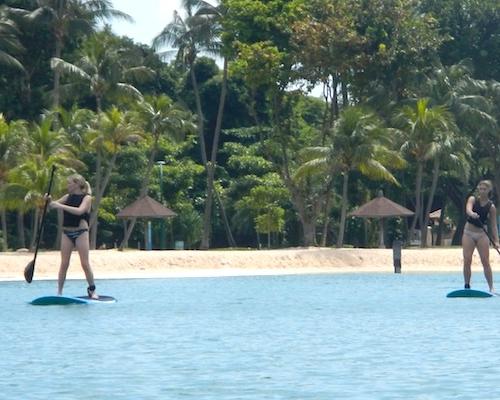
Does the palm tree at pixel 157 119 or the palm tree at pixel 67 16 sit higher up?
the palm tree at pixel 67 16

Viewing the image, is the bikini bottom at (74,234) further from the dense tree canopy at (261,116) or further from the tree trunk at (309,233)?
the tree trunk at (309,233)

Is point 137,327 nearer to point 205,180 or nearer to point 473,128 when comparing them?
point 473,128

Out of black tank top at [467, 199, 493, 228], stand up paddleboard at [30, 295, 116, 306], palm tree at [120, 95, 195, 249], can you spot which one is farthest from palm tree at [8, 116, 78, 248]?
black tank top at [467, 199, 493, 228]

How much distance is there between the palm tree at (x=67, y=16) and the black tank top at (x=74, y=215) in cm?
3885

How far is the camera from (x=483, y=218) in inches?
1001

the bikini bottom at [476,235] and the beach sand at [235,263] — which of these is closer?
the bikini bottom at [476,235]

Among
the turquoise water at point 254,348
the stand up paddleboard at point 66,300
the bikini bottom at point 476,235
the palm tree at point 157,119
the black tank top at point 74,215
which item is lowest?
the turquoise water at point 254,348

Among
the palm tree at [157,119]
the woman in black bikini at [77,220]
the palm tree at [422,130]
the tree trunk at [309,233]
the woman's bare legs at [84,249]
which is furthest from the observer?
the tree trunk at [309,233]

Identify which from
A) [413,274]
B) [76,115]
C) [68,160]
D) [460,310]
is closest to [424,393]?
[460,310]

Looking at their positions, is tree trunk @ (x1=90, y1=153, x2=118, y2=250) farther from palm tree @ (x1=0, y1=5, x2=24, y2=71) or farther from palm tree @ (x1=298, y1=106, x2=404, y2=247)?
palm tree @ (x1=298, y1=106, x2=404, y2=247)

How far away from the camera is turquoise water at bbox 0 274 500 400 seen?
45.3 ft

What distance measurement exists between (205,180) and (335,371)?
58337 millimetres

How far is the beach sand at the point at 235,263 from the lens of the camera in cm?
4431

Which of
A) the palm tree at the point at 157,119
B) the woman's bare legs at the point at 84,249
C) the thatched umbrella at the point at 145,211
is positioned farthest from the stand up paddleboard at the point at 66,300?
the palm tree at the point at 157,119
